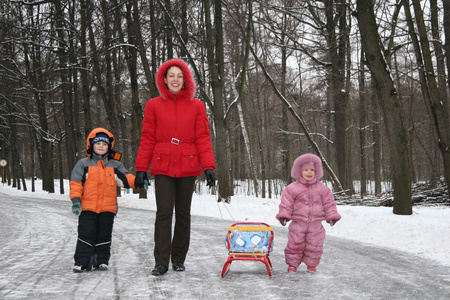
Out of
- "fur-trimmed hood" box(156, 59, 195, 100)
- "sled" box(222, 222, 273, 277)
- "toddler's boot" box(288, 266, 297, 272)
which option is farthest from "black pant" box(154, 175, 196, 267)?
"toddler's boot" box(288, 266, 297, 272)

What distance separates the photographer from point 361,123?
78.0ft

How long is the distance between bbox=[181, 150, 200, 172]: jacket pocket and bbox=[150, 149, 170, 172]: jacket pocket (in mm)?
173

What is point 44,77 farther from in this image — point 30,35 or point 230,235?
point 230,235

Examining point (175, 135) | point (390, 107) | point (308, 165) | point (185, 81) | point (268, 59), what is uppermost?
point (268, 59)

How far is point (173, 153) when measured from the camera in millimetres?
4781

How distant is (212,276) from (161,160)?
133 cm

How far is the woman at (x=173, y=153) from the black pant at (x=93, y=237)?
0.64m

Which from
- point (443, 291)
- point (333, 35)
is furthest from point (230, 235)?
point (333, 35)

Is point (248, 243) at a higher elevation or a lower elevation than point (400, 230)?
higher

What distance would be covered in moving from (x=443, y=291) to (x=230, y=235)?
211 centimetres

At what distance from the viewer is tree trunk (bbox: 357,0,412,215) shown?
9.39m

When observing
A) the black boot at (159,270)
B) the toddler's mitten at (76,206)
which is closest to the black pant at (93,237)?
the toddler's mitten at (76,206)

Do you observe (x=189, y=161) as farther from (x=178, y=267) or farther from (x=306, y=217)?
(x=306, y=217)

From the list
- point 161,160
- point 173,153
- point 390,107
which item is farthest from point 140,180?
point 390,107
